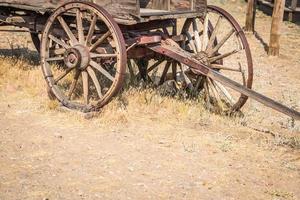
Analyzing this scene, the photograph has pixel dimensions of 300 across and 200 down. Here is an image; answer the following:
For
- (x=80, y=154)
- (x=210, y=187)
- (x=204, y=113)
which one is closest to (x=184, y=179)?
(x=210, y=187)

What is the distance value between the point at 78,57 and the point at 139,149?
5.68 feet

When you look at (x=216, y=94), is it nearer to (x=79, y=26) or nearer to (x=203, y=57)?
(x=203, y=57)

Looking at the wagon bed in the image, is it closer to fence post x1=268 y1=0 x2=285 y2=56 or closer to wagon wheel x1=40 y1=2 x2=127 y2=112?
wagon wheel x1=40 y1=2 x2=127 y2=112

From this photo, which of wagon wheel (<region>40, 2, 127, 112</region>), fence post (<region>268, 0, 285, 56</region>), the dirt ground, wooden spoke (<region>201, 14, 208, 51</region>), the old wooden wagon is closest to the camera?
the dirt ground

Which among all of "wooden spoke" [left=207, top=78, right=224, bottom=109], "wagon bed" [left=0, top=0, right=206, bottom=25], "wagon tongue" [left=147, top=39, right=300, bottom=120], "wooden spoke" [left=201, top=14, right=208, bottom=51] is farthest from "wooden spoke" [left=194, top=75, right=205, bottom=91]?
"wagon bed" [left=0, top=0, right=206, bottom=25]

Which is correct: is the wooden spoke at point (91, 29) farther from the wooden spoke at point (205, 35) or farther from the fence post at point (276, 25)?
the fence post at point (276, 25)

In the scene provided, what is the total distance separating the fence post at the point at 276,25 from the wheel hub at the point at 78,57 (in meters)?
7.80

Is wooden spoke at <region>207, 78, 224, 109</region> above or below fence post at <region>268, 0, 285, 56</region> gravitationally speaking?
below

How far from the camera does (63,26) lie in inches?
266

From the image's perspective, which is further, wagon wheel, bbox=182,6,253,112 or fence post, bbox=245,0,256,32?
fence post, bbox=245,0,256,32

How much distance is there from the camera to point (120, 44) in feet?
19.9

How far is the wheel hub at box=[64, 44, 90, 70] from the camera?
6.49 meters

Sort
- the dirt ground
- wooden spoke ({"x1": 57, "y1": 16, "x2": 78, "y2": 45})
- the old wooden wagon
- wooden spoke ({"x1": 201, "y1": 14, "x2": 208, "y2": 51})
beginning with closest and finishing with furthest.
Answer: the dirt ground < the old wooden wagon < wooden spoke ({"x1": 57, "y1": 16, "x2": 78, "y2": 45}) < wooden spoke ({"x1": 201, "y1": 14, "x2": 208, "y2": 51})

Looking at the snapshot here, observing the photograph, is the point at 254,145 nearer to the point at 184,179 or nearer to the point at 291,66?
the point at 184,179
